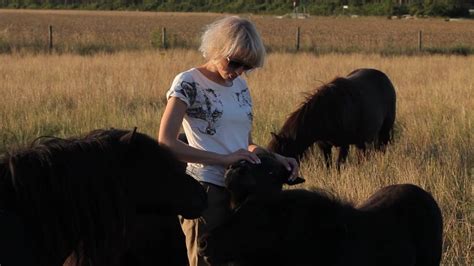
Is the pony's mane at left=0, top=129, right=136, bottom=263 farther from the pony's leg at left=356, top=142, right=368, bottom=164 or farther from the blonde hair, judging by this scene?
the pony's leg at left=356, top=142, right=368, bottom=164

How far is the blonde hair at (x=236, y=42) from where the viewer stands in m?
3.69

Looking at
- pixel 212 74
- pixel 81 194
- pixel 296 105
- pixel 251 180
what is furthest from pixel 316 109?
pixel 81 194

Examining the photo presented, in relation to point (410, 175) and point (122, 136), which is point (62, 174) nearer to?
point (122, 136)

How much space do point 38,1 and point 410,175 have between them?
8858cm

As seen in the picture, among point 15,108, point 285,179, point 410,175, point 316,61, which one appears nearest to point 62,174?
point 285,179

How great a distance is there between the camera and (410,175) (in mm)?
7020

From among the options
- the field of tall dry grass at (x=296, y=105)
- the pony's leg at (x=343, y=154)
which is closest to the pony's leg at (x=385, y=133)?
the field of tall dry grass at (x=296, y=105)

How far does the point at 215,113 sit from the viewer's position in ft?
12.7

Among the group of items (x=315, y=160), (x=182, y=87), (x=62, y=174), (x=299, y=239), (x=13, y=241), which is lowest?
(x=315, y=160)

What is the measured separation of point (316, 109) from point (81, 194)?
19.7 ft

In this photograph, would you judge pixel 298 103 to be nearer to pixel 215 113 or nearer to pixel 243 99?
pixel 243 99

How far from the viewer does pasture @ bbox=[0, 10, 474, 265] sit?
6.98m

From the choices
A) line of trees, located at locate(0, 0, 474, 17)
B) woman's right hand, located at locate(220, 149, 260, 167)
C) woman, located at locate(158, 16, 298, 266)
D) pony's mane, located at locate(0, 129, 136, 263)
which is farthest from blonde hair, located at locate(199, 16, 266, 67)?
line of trees, located at locate(0, 0, 474, 17)

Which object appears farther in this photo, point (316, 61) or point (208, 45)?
point (316, 61)
